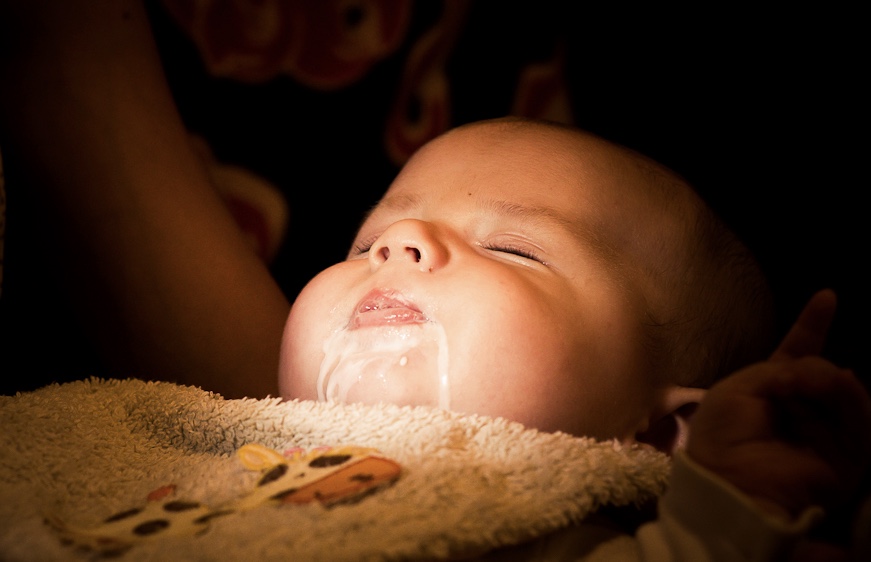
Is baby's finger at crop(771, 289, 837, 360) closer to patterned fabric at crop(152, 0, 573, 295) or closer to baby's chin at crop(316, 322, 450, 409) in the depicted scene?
baby's chin at crop(316, 322, 450, 409)

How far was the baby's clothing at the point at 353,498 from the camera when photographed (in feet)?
2.00

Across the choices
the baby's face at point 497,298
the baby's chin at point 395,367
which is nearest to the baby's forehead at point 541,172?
the baby's face at point 497,298

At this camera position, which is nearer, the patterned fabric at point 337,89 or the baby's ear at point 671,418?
the baby's ear at point 671,418

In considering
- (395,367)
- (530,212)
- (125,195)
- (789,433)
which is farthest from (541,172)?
(125,195)

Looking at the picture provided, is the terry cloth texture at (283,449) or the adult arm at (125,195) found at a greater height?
the adult arm at (125,195)

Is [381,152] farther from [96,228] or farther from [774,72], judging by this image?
[774,72]

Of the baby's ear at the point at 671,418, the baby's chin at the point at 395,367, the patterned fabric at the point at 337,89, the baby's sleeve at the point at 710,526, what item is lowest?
the baby's ear at the point at 671,418

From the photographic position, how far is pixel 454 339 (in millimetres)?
813

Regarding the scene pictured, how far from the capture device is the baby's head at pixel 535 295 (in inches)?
32.3

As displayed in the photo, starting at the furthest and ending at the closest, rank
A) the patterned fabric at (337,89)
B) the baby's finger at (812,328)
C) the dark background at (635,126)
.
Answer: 1. the patterned fabric at (337,89)
2. the dark background at (635,126)
3. the baby's finger at (812,328)

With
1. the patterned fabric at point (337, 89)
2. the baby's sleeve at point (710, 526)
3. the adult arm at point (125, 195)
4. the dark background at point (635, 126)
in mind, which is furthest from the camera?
the patterned fabric at point (337, 89)

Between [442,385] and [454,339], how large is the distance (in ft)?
0.17

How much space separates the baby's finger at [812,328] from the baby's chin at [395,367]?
35 cm

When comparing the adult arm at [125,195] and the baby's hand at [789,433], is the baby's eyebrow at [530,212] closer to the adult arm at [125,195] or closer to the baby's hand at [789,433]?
the baby's hand at [789,433]
